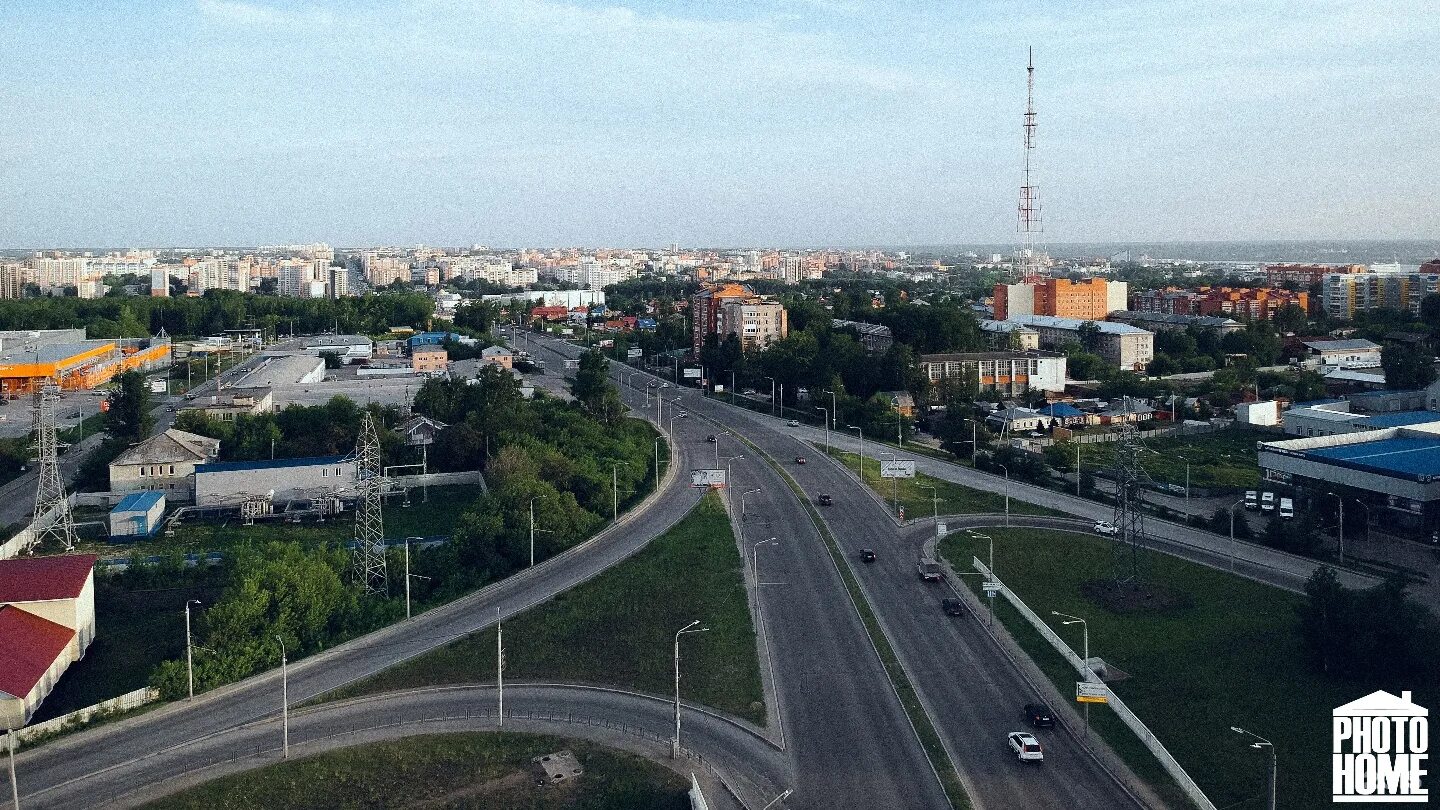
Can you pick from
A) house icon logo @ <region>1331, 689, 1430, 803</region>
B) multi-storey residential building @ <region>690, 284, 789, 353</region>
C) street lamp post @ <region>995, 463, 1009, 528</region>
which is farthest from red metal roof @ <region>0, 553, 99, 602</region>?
multi-storey residential building @ <region>690, 284, 789, 353</region>

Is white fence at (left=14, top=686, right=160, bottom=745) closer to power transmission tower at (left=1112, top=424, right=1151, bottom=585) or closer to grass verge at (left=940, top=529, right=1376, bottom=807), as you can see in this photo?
grass verge at (left=940, top=529, right=1376, bottom=807)

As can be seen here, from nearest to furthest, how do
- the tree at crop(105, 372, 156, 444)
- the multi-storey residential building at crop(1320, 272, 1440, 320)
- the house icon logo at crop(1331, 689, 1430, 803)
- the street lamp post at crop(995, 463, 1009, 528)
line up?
1. the house icon logo at crop(1331, 689, 1430, 803)
2. the street lamp post at crop(995, 463, 1009, 528)
3. the tree at crop(105, 372, 156, 444)
4. the multi-storey residential building at crop(1320, 272, 1440, 320)

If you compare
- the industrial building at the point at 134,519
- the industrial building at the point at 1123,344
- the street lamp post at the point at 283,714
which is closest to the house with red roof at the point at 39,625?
the street lamp post at the point at 283,714

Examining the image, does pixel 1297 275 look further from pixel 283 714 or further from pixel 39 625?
pixel 39 625

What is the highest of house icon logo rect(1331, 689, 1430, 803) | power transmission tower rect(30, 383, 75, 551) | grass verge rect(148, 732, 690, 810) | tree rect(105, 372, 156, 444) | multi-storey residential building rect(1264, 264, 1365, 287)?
multi-storey residential building rect(1264, 264, 1365, 287)

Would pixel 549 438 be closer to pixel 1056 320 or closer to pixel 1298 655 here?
pixel 1298 655

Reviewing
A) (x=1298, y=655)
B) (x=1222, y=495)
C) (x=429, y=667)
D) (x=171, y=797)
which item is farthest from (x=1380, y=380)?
(x=171, y=797)
